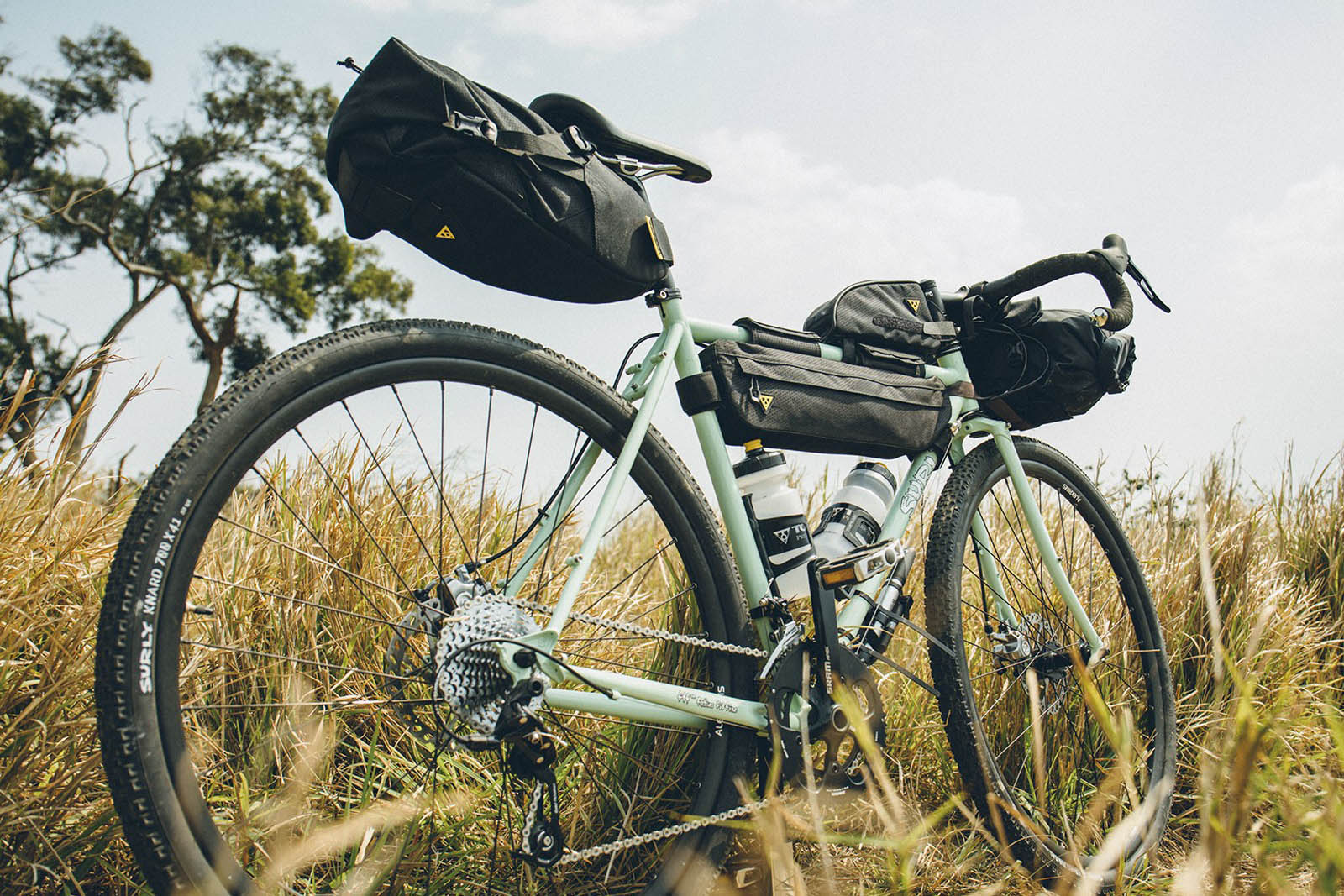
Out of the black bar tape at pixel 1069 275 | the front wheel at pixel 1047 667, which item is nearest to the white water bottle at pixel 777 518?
the front wheel at pixel 1047 667

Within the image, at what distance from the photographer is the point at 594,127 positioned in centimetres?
169

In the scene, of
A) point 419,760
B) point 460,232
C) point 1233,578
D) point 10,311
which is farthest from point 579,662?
point 10,311

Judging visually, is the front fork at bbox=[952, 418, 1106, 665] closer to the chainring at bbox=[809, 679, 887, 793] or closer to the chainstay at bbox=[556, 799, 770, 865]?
the chainring at bbox=[809, 679, 887, 793]

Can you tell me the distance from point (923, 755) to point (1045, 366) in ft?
3.78

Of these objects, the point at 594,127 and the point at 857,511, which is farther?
the point at 857,511

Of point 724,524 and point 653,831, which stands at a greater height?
point 724,524

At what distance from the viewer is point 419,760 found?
1966 millimetres

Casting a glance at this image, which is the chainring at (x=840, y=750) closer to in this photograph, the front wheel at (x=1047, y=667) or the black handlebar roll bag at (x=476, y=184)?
the front wheel at (x=1047, y=667)

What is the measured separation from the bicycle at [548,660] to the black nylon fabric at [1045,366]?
0.08 metres

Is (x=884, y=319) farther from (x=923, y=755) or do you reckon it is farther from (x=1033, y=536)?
(x=923, y=755)

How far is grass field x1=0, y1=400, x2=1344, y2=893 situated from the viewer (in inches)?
31.3

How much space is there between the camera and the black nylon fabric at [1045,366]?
2396 mm

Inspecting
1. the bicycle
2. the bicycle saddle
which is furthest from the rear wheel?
the bicycle saddle

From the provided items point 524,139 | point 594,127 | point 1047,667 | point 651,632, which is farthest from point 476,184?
point 1047,667
